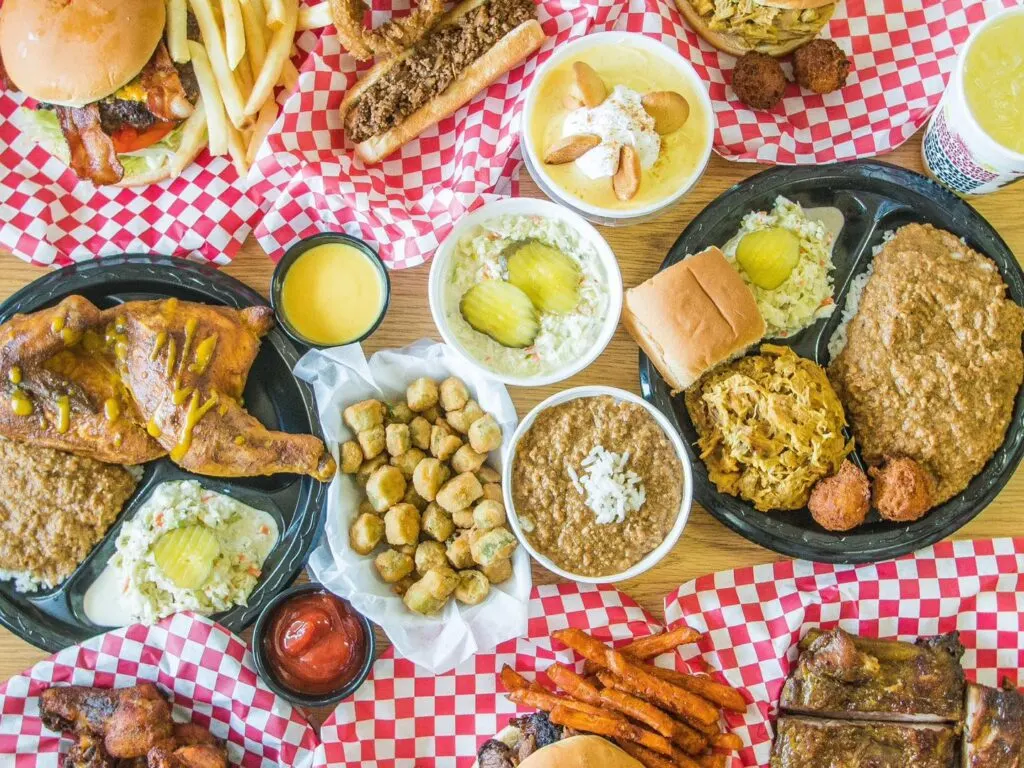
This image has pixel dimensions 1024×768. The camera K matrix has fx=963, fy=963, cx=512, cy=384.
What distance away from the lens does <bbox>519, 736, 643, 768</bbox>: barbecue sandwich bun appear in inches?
128

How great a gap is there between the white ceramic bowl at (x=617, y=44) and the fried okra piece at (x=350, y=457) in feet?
3.85

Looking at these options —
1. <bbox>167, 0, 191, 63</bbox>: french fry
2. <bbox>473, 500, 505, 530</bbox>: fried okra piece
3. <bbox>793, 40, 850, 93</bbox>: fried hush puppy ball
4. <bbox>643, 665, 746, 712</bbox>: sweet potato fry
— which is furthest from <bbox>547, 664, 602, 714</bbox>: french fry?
<bbox>167, 0, 191, 63</bbox>: french fry

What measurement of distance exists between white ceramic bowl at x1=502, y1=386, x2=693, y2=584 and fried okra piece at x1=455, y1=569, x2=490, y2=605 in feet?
0.67

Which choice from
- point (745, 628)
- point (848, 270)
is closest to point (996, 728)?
point (745, 628)

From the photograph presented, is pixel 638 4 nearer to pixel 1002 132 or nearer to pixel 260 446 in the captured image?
pixel 1002 132

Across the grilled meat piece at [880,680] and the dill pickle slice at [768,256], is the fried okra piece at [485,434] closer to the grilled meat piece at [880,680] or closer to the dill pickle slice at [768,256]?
the dill pickle slice at [768,256]

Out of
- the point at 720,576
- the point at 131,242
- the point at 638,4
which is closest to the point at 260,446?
the point at 131,242

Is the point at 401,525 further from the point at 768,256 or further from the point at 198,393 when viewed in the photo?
the point at 768,256

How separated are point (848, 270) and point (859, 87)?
0.72 meters

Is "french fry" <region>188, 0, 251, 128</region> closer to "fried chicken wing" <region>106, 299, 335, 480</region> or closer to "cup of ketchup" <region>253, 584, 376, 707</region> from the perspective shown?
"fried chicken wing" <region>106, 299, 335, 480</region>

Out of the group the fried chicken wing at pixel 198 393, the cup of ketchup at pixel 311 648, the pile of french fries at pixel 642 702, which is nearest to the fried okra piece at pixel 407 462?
the fried chicken wing at pixel 198 393

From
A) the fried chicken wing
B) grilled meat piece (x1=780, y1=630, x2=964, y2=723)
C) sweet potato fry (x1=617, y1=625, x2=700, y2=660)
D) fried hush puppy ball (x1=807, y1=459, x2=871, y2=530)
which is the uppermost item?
the fried chicken wing

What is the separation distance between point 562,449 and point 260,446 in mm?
1064

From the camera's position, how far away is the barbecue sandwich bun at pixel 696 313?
3.38 metres
